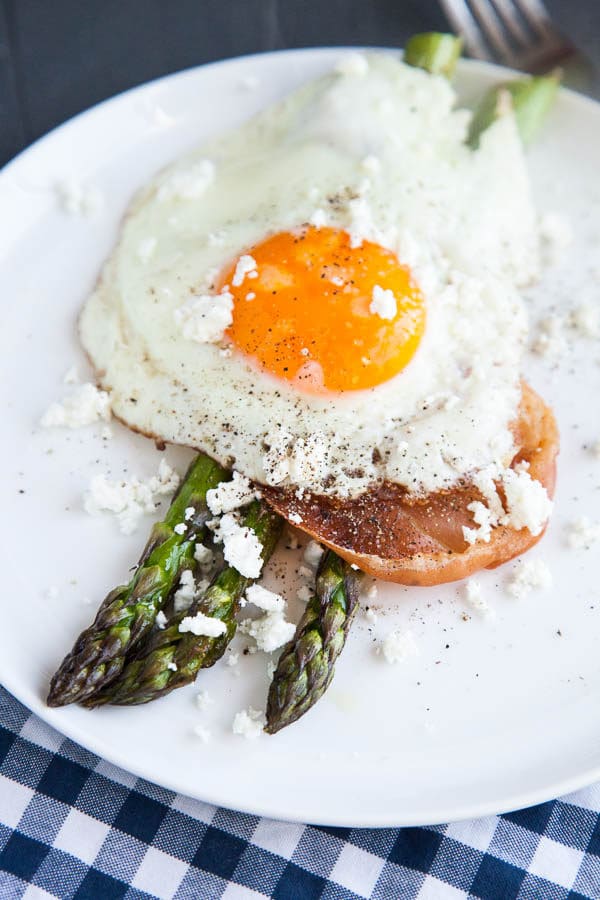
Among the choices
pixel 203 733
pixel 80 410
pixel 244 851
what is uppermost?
pixel 80 410

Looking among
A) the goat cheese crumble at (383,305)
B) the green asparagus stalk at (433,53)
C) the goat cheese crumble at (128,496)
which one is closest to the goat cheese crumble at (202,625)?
the goat cheese crumble at (128,496)

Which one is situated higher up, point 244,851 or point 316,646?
point 316,646

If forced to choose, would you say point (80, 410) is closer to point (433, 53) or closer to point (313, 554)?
point (313, 554)

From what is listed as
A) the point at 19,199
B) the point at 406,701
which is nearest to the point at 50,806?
the point at 406,701

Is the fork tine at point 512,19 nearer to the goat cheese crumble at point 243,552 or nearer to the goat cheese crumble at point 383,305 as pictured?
the goat cheese crumble at point 383,305

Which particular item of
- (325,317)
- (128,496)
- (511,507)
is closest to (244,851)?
(128,496)

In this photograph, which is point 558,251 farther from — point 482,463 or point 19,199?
point 19,199
